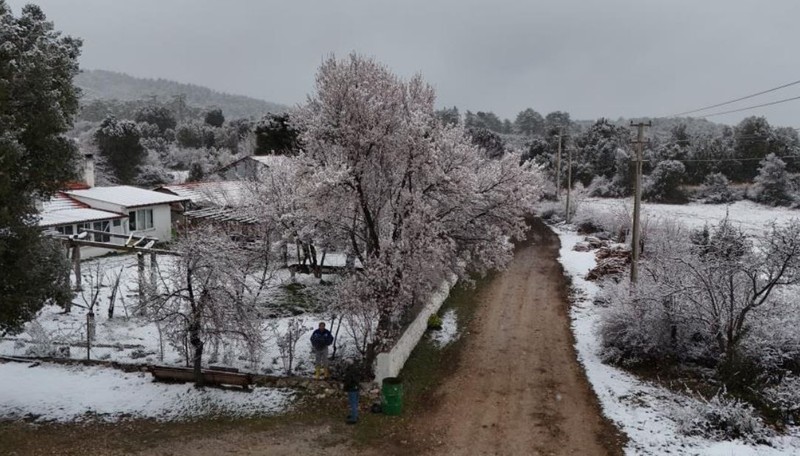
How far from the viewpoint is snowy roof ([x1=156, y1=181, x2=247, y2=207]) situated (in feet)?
98.7

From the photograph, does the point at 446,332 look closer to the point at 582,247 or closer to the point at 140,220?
the point at 582,247

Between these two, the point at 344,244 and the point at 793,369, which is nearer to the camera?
the point at 793,369

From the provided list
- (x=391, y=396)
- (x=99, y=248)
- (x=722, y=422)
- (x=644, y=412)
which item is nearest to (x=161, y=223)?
(x=99, y=248)

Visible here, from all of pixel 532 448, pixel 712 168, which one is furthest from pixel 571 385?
pixel 712 168

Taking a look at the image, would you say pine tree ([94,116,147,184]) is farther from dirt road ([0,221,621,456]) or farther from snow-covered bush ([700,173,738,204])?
snow-covered bush ([700,173,738,204])

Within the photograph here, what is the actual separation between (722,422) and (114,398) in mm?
14186

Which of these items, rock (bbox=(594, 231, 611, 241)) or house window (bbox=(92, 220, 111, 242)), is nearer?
house window (bbox=(92, 220, 111, 242))

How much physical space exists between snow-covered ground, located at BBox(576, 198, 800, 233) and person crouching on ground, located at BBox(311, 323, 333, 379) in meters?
26.7

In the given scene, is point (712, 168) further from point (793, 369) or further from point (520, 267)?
point (793, 369)

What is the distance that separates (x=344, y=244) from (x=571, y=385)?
26.0ft

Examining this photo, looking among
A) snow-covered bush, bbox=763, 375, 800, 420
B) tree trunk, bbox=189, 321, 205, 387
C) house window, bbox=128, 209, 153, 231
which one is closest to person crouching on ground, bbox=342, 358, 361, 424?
tree trunk, bbox=189, 321, 205, 387

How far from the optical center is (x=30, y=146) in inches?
487

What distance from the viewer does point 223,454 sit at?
39.0 ft

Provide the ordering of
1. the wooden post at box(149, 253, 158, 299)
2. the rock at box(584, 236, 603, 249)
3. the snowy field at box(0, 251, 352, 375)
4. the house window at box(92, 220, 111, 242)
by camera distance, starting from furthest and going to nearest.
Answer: the rock at box(584, 236, 603, 249) → the house window at box(92, 220, 111, 242) → the snowy field at box(0, 251, 352, 375) → the wooden post at box(149, 253, 158, 299)
